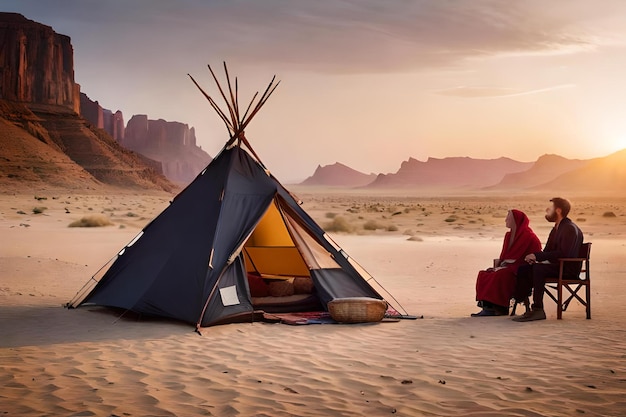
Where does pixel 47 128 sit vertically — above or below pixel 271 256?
above

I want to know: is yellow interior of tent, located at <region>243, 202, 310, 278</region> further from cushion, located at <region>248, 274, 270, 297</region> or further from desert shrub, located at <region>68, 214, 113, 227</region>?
desert shrub, located at <region>68, 214, 113, 227</region>

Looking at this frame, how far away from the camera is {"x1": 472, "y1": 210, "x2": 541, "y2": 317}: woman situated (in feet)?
32.7

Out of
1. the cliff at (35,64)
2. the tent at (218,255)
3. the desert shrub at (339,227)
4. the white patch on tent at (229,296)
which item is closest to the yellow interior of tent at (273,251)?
the tent at (218,255)

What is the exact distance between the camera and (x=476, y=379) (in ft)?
21.5

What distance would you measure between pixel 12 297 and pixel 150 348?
517 cm

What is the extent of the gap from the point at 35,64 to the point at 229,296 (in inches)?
4807

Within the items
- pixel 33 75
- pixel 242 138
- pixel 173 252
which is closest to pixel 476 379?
pixel 173 252

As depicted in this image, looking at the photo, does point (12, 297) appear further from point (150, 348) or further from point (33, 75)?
point (33, 75)

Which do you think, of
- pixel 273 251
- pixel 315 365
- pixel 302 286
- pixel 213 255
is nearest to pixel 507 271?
pixel 302 286

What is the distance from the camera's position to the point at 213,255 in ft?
32.1

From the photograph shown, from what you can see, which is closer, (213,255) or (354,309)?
(354,309)

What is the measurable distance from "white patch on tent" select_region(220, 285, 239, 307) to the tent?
14 millimetres

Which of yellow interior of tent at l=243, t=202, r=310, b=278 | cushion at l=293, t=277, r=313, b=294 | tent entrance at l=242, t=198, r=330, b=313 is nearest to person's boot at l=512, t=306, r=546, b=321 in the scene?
cushion at l=293, t=277, r=313, b=294

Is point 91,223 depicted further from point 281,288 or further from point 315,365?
point 315,365
